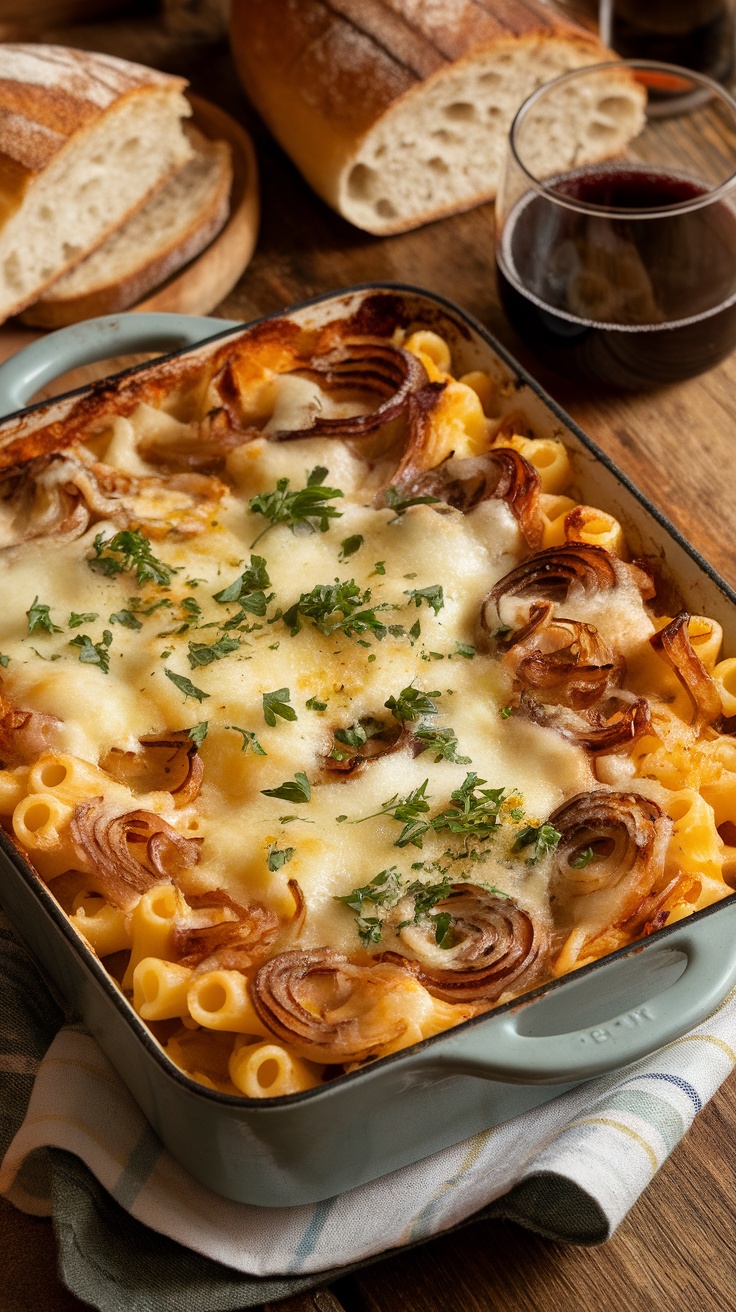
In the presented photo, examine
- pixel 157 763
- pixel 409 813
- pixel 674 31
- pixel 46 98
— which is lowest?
pixel 157 763

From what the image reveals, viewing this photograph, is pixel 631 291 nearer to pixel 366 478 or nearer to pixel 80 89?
pixel 366 478

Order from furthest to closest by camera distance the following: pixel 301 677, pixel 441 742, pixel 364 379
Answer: pixel 364 379 → pixel 301 677 → pixel 441 742

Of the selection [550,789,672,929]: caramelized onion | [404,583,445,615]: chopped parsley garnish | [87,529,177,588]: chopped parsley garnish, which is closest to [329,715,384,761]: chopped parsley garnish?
[404,583,445,615]: chopped parsley garnish

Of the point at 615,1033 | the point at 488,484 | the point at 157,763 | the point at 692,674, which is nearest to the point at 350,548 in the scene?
the point at 488,484

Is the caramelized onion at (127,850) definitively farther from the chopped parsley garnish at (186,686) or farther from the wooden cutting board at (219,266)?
the wooden cutting board at (219,266)

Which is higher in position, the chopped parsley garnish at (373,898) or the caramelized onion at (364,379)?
the caramelized onion at (364,379)

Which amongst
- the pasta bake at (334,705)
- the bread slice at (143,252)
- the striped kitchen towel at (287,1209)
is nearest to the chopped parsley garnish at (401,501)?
the pasta bake at (334,705)

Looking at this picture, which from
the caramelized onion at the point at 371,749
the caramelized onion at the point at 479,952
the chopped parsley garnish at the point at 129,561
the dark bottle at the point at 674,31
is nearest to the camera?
the caramelized onion at the point at 479,952

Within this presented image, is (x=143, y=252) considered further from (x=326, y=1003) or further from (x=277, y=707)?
(x=326, y=1003)
